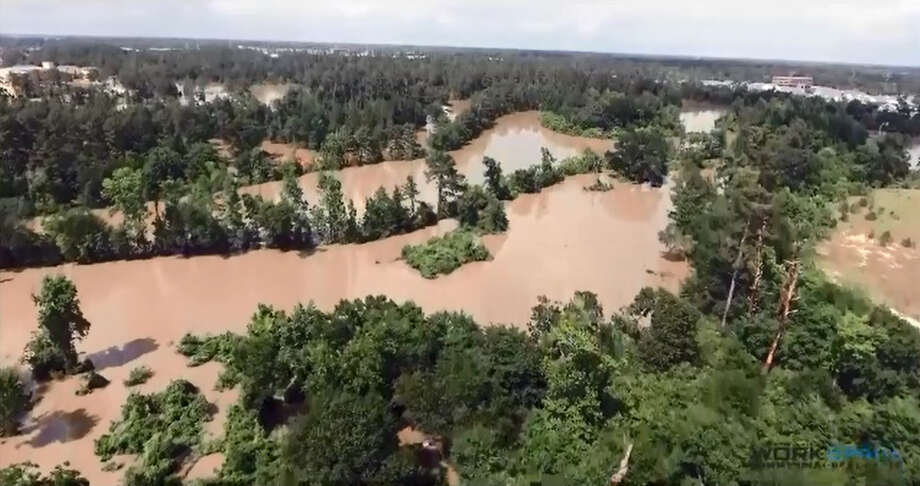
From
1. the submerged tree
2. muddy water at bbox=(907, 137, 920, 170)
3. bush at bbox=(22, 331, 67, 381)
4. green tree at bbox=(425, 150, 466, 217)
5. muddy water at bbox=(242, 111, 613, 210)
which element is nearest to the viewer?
the submerged tree

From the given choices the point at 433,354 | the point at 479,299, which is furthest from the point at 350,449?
the point at 479,299

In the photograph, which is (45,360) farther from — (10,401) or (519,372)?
(519,372)

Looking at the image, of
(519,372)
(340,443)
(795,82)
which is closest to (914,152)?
(519,372)

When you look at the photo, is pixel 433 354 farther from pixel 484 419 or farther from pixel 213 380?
pixel 213 380

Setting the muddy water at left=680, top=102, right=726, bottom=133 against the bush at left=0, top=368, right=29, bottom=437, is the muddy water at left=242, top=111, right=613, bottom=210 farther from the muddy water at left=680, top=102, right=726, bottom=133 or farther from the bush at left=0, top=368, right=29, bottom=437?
the bush at left=0, top=368, right=29, bottom=437

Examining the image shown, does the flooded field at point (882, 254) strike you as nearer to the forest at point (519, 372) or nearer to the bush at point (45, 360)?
the forest at point (519, 372)

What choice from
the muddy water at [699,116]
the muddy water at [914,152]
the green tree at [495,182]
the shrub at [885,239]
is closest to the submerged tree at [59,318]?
the green tree at [495,182]

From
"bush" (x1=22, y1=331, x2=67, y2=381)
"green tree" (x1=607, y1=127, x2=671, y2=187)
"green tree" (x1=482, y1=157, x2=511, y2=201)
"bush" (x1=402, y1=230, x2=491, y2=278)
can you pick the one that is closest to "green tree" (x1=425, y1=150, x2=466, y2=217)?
"green tree" (x1=482, y1=157, x2=511, y2=201)
